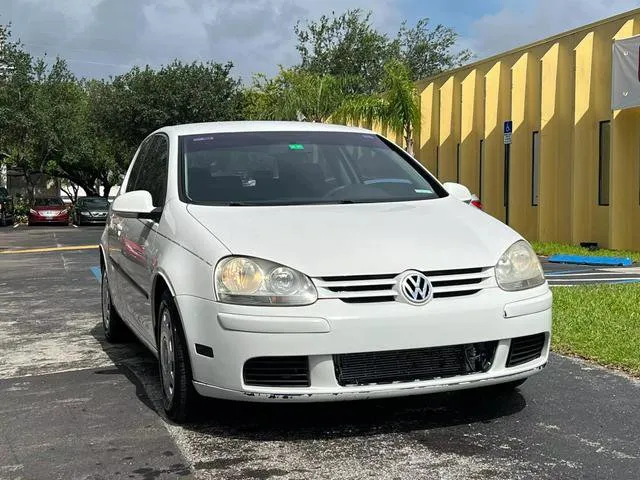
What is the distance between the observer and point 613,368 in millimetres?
5688

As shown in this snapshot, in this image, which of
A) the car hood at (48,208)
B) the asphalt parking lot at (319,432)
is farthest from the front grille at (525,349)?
the car hood at (48,208)

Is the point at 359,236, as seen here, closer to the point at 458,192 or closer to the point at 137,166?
the point at 458,192

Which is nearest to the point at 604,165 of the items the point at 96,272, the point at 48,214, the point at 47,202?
the point at 96,272

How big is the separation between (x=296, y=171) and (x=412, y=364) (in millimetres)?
1739

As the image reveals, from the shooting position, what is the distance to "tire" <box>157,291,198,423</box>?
4.22 metres

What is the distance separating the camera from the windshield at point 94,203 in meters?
36.5

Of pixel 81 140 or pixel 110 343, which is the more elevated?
pixel 81 140

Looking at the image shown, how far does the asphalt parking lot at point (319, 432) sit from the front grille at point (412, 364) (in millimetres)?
372

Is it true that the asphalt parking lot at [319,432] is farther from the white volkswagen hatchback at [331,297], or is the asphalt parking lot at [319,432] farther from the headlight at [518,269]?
→ the headlight at [518,269]

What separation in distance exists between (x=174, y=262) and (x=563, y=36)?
16.5m

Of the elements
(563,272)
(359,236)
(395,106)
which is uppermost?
(395,106)

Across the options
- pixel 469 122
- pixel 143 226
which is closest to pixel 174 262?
pixel 143 226

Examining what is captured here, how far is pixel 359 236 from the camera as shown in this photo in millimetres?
4156

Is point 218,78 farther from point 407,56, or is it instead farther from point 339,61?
point 407,56
